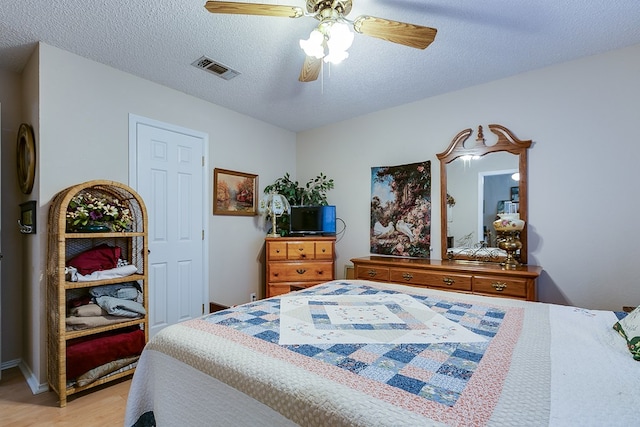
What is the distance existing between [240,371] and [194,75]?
2.67 meters

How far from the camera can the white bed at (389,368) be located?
712 millimetres

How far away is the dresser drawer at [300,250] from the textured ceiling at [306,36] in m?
1.64

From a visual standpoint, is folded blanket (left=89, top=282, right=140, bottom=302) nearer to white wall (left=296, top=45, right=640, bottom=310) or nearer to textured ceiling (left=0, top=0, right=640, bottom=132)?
textured ceiling (left=0, top=0, right=640, bottom=132)

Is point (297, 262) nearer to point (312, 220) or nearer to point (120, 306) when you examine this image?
point (312, 220)

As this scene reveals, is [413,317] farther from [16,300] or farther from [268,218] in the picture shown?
[16,300]

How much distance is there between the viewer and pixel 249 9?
58.9 inches

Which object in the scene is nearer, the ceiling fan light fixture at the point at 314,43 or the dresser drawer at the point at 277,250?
the ceiling fan light fixture at the point at 314,43

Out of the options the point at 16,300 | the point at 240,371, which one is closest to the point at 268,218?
the point at 16,300

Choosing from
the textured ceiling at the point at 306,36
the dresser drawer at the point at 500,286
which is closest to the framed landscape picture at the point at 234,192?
the textured ceiling at the point at 306,36

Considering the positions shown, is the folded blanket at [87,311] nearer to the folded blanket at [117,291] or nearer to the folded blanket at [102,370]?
the folded blanket at [117,291]

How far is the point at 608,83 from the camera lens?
2.38 metres

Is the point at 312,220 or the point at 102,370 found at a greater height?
the point at 312,220

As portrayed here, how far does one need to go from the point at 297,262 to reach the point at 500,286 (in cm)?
203

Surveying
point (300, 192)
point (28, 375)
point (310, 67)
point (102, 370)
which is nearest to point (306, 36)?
point (310, 67)
